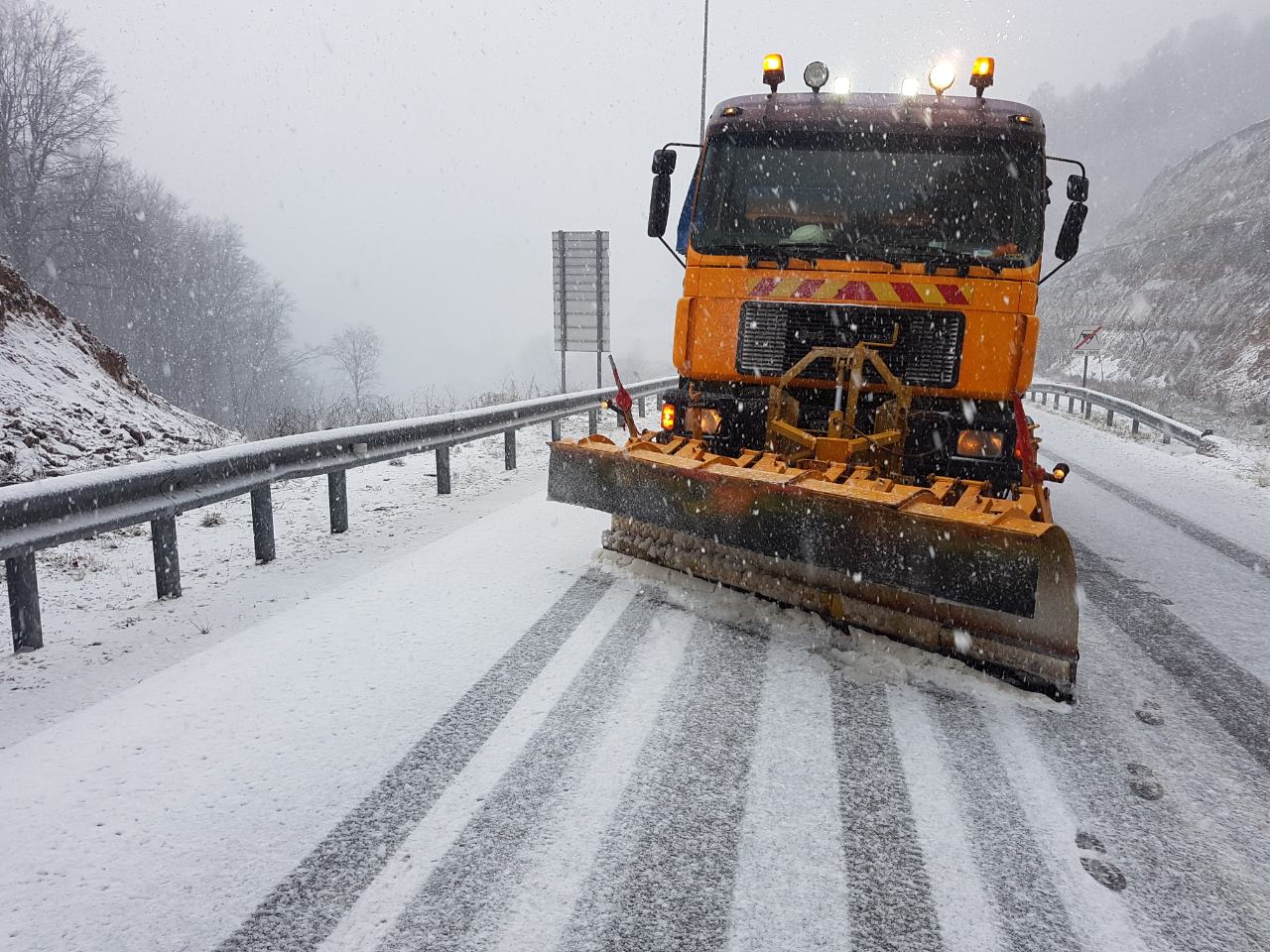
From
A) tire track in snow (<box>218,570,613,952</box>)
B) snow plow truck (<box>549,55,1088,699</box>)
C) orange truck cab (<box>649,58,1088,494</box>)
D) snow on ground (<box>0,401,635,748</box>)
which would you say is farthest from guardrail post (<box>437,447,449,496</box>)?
tire track in snow (<box>218,570,613,952</box>)

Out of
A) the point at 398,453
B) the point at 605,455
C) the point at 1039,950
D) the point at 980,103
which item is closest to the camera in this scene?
the point at 1039,950

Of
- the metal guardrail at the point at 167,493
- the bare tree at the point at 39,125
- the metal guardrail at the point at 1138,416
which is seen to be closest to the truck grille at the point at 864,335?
the metal guardrail at the point at 167,493

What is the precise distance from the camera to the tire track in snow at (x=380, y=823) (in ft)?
5.55

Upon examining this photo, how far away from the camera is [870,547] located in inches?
117

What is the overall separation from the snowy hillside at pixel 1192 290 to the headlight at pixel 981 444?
19.1 meters

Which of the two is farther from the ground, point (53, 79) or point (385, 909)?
point (53, 79)

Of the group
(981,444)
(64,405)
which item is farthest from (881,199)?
(64,405)

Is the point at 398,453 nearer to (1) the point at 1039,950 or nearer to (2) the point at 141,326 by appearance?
(1) the point at 1039,950

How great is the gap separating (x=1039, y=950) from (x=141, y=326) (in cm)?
4542

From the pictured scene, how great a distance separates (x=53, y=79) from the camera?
82.6ft

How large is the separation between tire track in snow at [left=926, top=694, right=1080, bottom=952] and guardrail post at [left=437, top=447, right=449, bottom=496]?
4762mm

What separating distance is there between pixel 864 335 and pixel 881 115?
136cm

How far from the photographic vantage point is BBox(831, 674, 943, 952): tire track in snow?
67.1 inches

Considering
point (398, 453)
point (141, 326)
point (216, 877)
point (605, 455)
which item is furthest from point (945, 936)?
point (141, 326)
